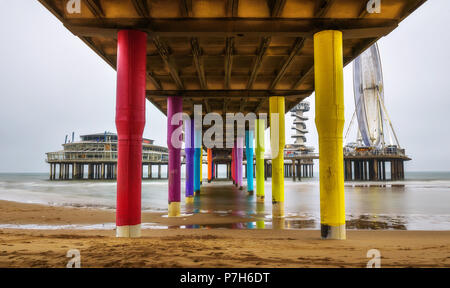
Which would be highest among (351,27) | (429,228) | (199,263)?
(351,27)

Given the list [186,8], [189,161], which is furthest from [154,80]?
[189,161]

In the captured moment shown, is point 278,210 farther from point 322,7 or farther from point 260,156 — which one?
point 322,7

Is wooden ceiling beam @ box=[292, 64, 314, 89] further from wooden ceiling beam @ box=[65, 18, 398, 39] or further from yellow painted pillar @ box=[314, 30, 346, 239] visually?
yellow painted pillar @ box=[314, 30, 346, 239]

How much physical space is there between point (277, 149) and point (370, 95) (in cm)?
6557

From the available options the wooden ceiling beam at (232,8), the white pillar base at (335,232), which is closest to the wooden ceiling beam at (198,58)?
the wooden ceiling beam at (232,8)

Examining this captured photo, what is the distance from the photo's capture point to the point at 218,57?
12.5m

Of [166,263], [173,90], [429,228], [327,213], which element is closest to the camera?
[166,263]

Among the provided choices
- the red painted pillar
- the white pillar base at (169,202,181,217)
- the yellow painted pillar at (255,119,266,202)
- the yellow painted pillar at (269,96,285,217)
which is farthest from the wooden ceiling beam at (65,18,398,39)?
the yellow painted pillar at (255,119,266,202)

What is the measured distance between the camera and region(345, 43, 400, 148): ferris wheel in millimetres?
70250

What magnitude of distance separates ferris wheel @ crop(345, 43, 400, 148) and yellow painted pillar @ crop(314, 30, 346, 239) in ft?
227

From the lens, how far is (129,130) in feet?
28.0
